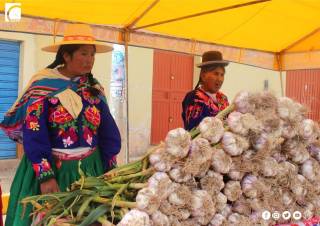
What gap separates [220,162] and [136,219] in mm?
353

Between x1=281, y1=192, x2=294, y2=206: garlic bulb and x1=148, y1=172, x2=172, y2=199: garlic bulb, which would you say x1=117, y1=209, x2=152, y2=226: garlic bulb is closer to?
x1=148, y1=172, x2=172, y2=199: garlic bulb

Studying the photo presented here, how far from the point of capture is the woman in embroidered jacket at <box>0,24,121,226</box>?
2.33m

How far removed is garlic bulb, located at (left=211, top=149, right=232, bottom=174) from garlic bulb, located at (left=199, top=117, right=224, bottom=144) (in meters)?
0.04

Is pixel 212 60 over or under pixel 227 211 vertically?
over

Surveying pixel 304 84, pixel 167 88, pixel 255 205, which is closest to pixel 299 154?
pixel 255 205

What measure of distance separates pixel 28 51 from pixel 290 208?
6.49m

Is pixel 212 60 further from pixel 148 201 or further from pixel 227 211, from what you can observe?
pixel 148 201

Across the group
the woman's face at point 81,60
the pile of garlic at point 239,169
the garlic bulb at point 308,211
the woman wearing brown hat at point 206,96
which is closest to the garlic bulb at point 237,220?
the pile of garlic at point 239,169

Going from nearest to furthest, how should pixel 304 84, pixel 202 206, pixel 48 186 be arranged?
pixel 202 206, pixel 48 186, pixel 304 84

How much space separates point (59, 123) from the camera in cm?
239

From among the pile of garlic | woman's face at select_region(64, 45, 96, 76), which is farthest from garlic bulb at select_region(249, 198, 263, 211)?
woman's face at select_region(64, 45, 96, 76)

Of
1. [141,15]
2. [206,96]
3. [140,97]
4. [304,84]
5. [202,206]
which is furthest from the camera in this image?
[304,84]

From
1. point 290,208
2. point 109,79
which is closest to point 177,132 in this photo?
point 290,208

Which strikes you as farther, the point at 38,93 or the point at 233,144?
the point at 38,93
